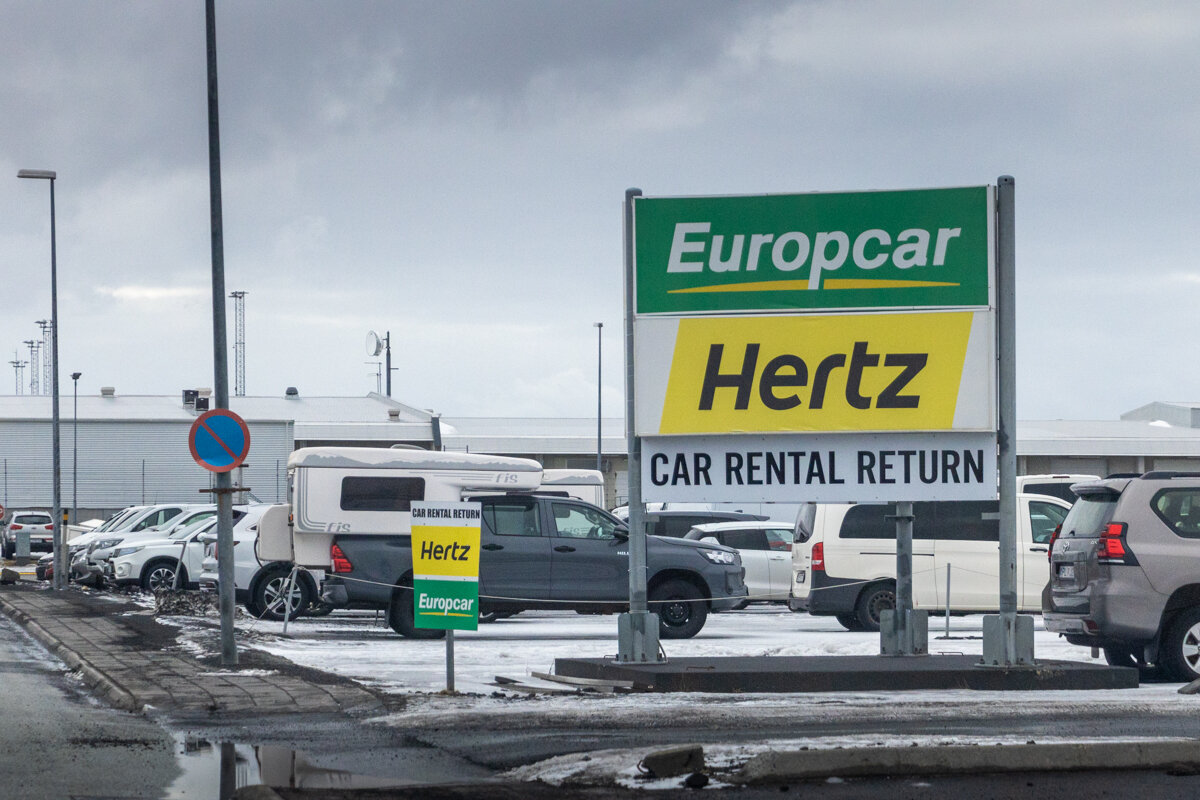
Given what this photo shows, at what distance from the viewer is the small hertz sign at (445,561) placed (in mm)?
13078

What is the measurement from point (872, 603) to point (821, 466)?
702cm

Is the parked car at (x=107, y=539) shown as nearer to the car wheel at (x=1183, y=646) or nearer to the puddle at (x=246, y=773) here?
the car wheel at (x=1183, y=646)

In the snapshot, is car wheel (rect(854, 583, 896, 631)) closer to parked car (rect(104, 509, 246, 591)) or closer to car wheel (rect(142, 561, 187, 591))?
parked car (rect(104, 509, 246, 591))

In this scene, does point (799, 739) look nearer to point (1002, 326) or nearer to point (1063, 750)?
point (1063, 750)

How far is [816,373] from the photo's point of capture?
14.3 metres

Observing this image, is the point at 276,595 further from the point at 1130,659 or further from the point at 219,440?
the point at 1130,659

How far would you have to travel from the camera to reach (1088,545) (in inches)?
566

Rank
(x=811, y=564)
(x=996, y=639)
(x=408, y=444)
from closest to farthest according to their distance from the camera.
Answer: (x=996, y=639), (x=811, y=564), (x=408, y=444)

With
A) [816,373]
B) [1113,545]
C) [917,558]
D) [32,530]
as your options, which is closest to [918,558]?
[917,558]

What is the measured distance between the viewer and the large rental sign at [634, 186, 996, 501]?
46.7 ft

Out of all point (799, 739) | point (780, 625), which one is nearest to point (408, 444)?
point (780, 625)

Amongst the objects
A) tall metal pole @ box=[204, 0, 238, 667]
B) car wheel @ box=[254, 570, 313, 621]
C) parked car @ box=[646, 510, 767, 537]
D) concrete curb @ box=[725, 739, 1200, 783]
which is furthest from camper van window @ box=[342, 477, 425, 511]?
concrete curb @ box=[725, 739, 1200, 783]

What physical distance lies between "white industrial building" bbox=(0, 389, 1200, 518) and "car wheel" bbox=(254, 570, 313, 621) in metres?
40.8

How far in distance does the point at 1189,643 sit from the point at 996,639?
1.84 meters
